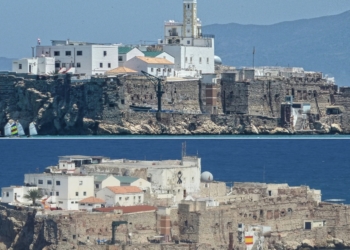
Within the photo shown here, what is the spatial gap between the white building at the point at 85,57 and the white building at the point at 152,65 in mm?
1181

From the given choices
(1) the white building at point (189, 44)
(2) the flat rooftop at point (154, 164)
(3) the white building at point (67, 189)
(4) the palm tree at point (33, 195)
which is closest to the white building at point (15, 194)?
(4) the palm tree at point (33, 195)

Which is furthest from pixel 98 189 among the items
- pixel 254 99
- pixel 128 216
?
pixel 254 99

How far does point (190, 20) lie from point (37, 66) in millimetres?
11646

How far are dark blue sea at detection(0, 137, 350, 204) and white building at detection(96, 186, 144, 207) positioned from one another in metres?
14.4

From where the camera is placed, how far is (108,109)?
91.8 meters

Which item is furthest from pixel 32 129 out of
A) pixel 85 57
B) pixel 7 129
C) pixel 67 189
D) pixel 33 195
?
pixel 33 195

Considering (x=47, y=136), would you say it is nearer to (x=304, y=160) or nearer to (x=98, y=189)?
(x=304, y=160)

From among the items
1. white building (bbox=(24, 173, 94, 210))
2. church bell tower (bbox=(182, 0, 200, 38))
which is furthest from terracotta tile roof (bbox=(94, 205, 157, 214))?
church bell tower (bbox=(182, 0, 200, 38))

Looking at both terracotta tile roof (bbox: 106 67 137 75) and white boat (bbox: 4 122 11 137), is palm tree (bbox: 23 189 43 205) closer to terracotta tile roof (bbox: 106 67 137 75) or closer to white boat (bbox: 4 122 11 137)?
terracotta tile roof (bbox: 106 67 137 75)

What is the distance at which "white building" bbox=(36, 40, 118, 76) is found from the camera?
315ft

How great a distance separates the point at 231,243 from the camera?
58562 mm

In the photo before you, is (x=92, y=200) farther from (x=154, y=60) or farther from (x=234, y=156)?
(x=234, y=156)

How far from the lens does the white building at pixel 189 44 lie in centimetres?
9975

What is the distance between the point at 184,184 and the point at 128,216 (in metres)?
7.72
